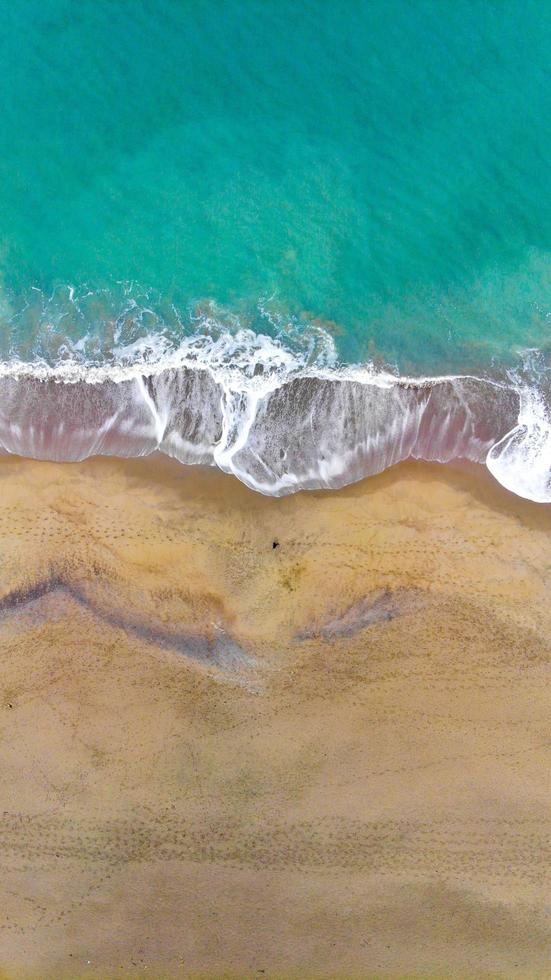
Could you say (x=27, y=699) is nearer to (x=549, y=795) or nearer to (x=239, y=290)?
(x=239, y=290)

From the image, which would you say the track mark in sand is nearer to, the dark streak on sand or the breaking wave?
the dark streak on sand

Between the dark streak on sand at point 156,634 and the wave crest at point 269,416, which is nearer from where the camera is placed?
the dark streak on sand at point 156,634

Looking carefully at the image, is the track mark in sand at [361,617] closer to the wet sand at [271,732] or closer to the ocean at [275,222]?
the wet sand at [271,732]

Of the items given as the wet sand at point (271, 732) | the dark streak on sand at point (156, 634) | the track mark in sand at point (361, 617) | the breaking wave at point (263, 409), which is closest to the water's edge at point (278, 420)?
the breaking wave at point (263, 409)

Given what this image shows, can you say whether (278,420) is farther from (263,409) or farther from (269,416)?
(263,409)

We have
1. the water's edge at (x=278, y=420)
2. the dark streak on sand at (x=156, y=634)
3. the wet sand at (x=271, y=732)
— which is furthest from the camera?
the water's edge at (x=278, y=420)

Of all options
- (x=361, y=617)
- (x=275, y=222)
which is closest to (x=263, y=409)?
(x=275, y=222)

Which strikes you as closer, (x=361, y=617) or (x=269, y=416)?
(x=361, y=617)
